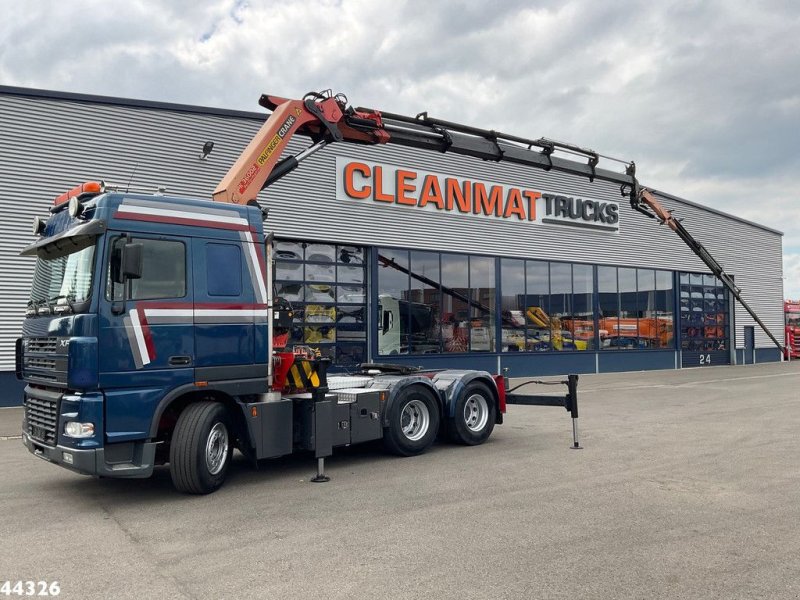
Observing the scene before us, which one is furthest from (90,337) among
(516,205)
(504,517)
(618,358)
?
(618,358)

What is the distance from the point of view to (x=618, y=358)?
27469mm

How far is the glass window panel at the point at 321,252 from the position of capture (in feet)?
64.9

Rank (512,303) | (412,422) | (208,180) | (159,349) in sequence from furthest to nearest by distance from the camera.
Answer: (512,303), (208,180), (412,422), (159,349)

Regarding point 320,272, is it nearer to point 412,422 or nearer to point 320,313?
point 320,313

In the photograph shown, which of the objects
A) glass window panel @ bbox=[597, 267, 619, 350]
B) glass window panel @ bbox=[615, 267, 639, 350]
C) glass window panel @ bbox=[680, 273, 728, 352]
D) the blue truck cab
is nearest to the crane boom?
the blue truck cab

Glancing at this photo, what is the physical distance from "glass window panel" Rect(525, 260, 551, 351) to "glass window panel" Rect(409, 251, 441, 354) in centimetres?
416

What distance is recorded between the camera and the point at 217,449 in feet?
24.9

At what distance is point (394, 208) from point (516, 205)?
16.9ft

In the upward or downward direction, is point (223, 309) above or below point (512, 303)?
below

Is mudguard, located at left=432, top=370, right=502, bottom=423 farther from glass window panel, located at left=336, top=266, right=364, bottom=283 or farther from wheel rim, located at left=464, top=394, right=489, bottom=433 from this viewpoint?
glass window panel, located at left=336, top=266, right=364, bottom=283

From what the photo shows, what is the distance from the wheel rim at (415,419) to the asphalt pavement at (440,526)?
0.35 metres

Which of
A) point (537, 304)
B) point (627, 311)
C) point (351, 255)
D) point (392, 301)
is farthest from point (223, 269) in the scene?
point (627, 311)

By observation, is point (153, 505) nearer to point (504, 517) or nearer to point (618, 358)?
point (504, 517)

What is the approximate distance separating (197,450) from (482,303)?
17.2m
